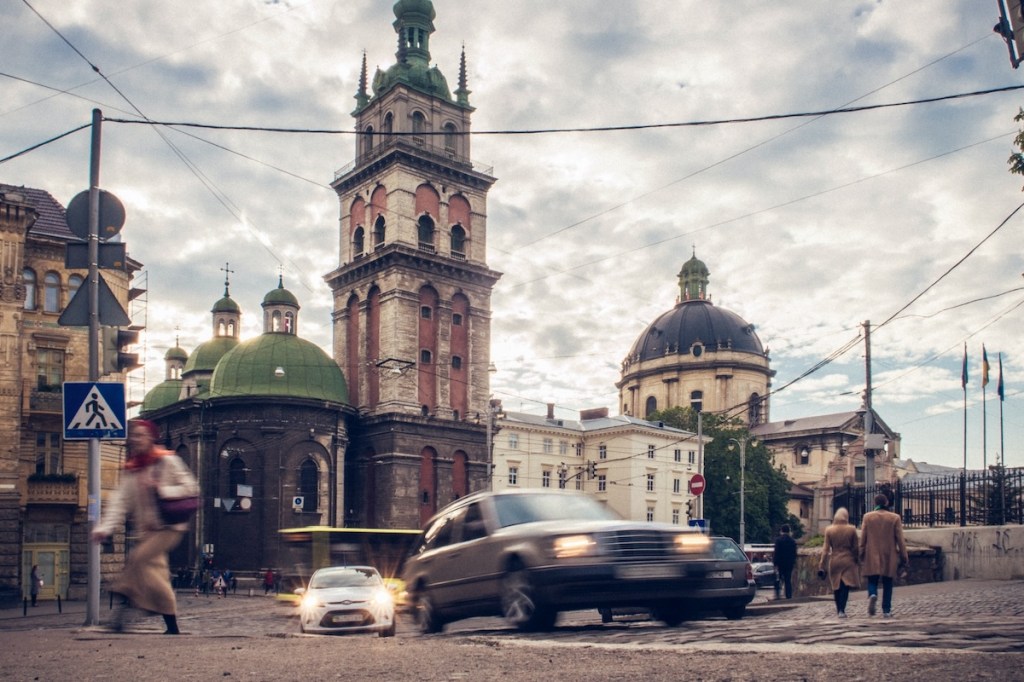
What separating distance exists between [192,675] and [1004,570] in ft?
55.7

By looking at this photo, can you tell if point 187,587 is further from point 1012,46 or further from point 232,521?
point 1012,46

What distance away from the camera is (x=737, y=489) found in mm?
80312

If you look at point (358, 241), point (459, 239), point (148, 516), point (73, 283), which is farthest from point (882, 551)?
point (358, 241)

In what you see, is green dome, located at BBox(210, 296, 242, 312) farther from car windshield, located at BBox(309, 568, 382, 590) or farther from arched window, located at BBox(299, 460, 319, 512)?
car windshield, located at BBox(309, 568, 382, 590)

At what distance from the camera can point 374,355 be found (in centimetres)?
6384

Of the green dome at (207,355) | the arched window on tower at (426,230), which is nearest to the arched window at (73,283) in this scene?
the arched window on tower at (426,230)

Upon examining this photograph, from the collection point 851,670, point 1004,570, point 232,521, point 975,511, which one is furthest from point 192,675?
point 232,521

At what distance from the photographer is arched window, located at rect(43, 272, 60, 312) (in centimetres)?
3853

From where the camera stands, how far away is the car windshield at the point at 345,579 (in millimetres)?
17844

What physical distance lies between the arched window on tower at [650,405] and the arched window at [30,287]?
82005 mm

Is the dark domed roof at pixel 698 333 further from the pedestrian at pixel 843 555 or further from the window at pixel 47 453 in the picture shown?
the pedestrian at pixel 843 555

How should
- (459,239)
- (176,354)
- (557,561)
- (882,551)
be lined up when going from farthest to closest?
(176,354), (459,239), (882,551), (557,561)

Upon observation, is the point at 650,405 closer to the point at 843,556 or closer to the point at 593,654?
the point at 843,556

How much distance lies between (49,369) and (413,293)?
27.3 m
